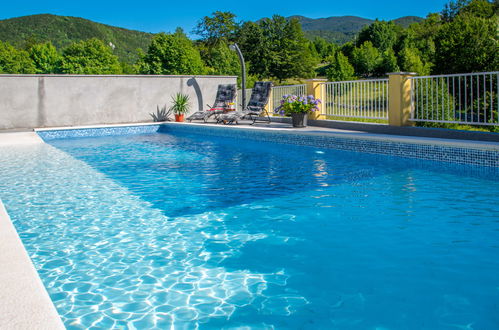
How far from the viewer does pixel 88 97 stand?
44.9ft

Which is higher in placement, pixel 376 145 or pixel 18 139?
pixel 18 139

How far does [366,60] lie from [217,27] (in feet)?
89.0

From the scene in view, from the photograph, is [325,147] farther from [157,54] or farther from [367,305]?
[157,54]

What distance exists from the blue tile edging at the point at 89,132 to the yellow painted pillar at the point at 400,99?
738 centimetres

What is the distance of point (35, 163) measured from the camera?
746 centimetres

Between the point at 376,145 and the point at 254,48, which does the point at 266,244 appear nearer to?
the point at 376,145

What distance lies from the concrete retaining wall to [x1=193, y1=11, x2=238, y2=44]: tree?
2053 inches

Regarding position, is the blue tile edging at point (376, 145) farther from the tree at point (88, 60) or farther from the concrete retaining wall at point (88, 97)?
the tree at point (88, 60)

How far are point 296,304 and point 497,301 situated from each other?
3.56ft

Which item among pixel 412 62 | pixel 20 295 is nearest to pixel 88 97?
pixel 20 295

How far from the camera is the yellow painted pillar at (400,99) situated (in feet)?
29.1

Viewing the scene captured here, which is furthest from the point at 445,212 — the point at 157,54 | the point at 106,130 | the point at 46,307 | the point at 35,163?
the point at 157,54

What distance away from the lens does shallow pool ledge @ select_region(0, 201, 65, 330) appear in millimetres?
1798

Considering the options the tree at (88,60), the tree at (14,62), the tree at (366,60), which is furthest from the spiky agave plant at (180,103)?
the tree at (366,60)
